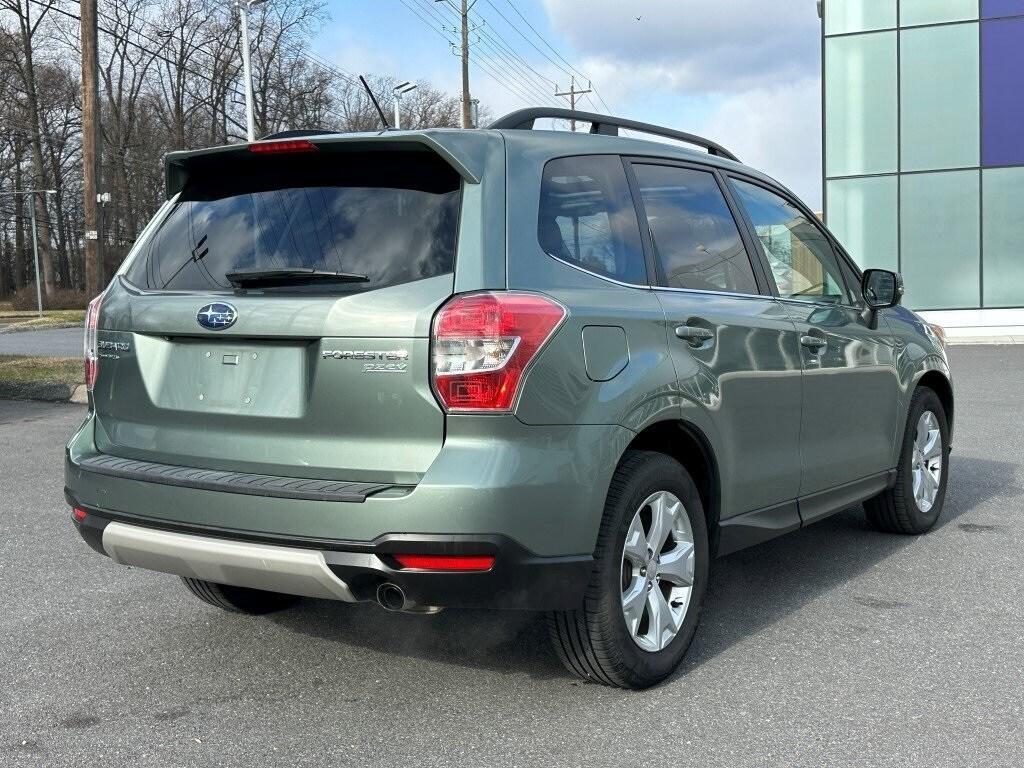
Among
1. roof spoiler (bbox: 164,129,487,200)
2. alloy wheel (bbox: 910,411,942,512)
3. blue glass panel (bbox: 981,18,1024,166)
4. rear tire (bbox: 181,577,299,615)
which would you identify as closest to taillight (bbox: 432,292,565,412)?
roof spoiler (bbox: 164,129,487,200)

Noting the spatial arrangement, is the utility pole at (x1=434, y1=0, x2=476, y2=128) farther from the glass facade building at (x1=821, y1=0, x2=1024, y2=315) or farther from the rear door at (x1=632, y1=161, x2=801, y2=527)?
the rear door at (x1=632, y1=161, x2=801, y2=527)

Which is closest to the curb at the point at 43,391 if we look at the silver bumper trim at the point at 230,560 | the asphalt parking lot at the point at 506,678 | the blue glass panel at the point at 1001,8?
the asphalt parking lot at the point at 506,678

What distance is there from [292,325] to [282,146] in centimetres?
64

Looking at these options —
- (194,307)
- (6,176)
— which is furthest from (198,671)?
(6,176)

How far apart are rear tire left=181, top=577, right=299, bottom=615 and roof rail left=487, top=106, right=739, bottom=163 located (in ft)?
6.53

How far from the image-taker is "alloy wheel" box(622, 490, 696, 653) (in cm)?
357

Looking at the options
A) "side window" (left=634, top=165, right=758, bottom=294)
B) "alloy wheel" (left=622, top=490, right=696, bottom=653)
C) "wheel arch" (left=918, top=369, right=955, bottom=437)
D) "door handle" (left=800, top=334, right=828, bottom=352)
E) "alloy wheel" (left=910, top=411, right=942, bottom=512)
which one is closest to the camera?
"alloy wheel" (left=622, top=490, right=696, bottom=653)

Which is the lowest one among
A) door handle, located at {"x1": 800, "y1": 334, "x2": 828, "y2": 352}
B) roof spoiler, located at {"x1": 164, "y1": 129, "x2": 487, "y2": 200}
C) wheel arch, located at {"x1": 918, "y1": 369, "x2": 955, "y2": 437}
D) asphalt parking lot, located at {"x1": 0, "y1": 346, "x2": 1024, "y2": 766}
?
asphalt parking lot, located at {"x1": 0, "y1": 346, "x2": 1024, "y2": 766}

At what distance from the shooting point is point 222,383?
3.43 metres

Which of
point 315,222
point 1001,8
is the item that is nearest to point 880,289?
point 315,222

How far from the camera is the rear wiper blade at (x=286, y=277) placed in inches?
130

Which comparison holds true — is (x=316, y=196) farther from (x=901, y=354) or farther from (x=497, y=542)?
(x=901, y=354)

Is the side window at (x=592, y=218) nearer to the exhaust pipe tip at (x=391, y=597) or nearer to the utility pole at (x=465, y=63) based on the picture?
the exhaust pipe tip at (x=391, y=597)

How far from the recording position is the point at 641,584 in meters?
3.61
